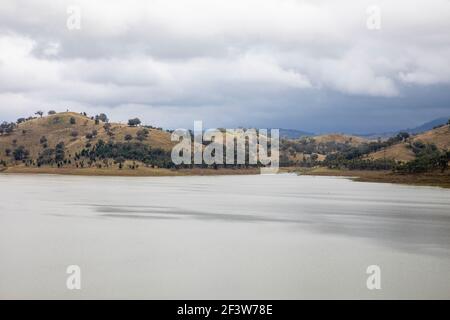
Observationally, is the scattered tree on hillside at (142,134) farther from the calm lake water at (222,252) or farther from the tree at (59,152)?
the calm lake water at (222,252)

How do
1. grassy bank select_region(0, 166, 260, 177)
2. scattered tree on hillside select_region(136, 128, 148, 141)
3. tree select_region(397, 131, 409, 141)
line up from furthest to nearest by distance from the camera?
1. scattered tree on hillside select_region(136, 128, 148, 141)
2. tree select_region(397, 131, 409, 141)
3. grassy bank select_region(0, 166, 260, 177)

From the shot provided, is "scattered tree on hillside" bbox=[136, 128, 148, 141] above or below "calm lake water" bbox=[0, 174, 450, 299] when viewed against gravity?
above

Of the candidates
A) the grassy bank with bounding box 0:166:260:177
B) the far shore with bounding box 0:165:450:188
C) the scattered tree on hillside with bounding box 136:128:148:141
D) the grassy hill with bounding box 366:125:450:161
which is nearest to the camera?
the far shore with bounding box 0:165:450:188

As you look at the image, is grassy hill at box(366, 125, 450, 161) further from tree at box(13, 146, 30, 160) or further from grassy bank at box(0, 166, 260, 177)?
tree at box(13, 146, 30, 160)

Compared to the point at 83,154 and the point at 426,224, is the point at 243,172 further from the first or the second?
the point at 426,224

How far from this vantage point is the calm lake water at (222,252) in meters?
23.0

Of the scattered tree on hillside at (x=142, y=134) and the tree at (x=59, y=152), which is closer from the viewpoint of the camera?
the tree at (x=59, y=152)

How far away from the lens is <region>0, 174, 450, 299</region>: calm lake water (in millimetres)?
23031
